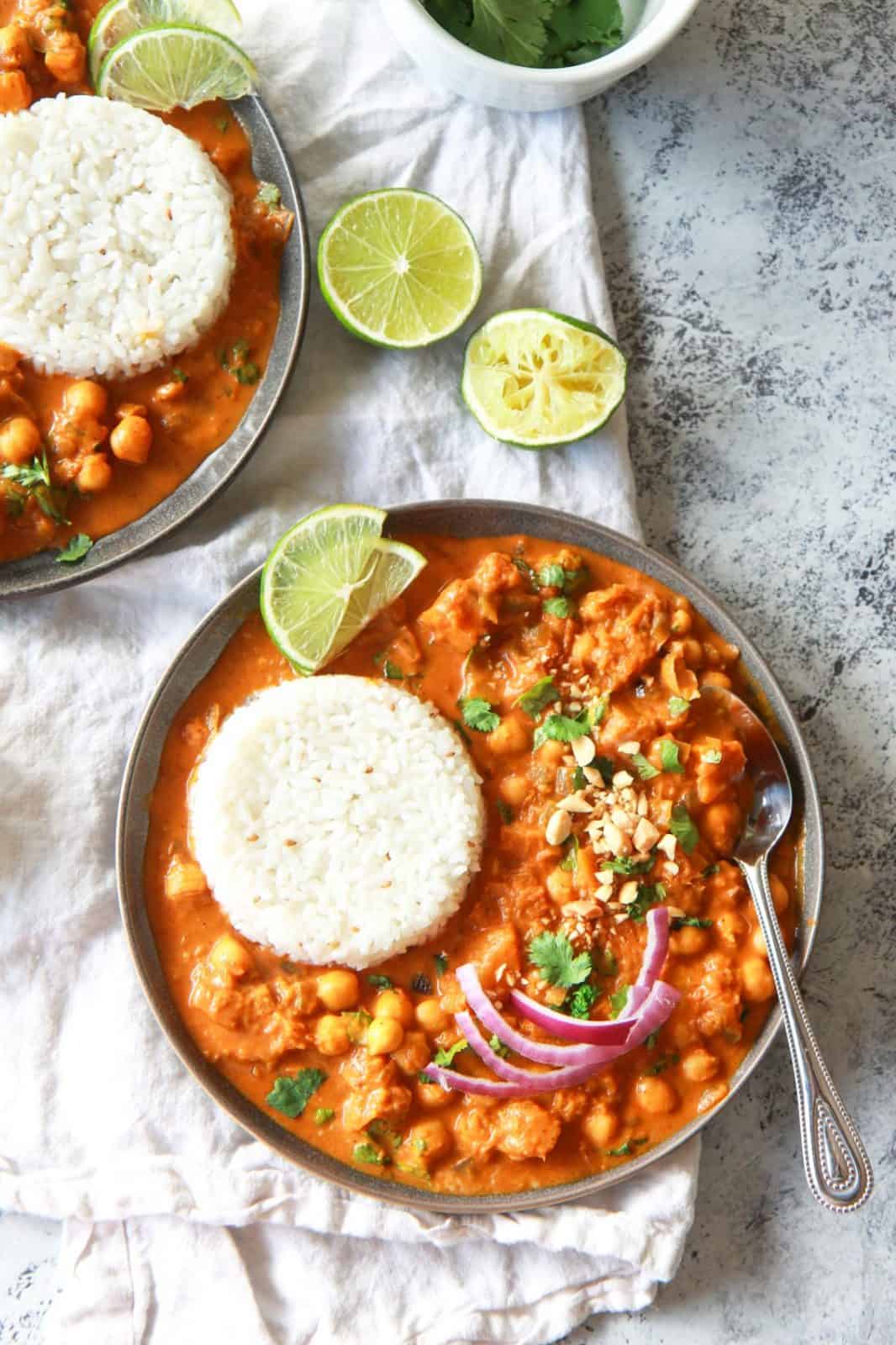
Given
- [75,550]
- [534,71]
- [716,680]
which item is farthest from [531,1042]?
[534,71]

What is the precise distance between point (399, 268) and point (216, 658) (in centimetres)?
109

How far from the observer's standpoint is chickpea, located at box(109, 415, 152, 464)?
10.2 feet

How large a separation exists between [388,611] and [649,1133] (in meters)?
1.40

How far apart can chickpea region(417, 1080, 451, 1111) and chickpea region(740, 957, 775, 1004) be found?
0.75m

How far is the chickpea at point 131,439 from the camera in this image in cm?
310

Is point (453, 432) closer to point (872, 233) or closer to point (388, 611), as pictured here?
point (388, 611)

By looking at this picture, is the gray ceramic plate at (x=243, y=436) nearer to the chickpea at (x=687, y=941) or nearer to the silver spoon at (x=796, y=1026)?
the silver spoon at (x=796, y=1026)

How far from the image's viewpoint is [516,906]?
10.2 feet

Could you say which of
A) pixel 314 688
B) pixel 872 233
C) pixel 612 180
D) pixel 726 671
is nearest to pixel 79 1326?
pixel 314 688

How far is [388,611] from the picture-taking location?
318 cm

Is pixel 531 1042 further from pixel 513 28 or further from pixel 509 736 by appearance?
pixel 513 28

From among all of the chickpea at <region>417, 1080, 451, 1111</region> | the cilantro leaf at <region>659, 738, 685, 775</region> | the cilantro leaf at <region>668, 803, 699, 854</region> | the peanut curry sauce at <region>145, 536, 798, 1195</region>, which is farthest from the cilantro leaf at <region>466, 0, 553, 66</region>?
the chickpea at <region>417, 1080, 451, 1111</region>

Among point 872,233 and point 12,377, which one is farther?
point 872,233

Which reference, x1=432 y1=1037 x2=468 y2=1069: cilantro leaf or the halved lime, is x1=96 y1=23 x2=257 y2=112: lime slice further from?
x1=432 y1=1037 x2=468 y2=1069: cilantro leaf
